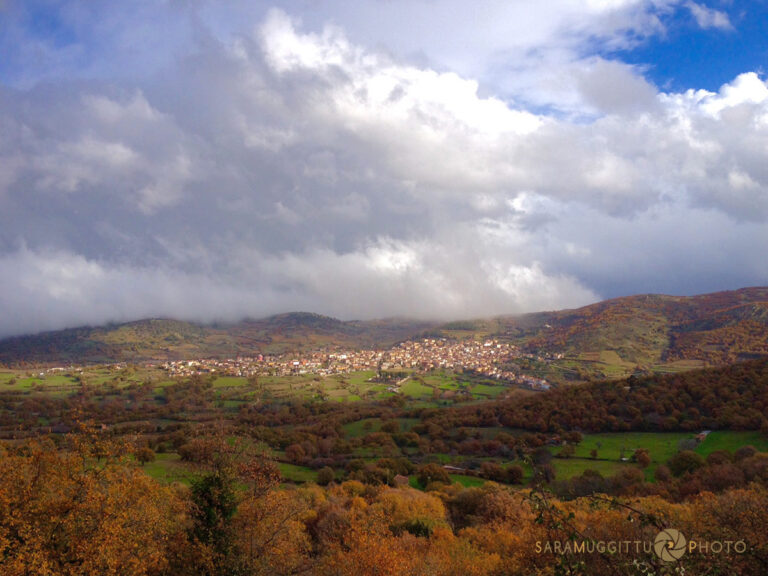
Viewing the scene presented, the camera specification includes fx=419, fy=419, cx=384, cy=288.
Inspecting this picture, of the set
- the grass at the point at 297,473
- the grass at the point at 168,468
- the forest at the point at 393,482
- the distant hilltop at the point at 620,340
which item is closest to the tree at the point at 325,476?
the forest at the point at 393,482

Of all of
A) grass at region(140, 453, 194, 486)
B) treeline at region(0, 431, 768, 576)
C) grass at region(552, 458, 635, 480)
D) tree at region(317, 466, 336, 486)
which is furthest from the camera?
tree at region(317, 466, 336, 486)

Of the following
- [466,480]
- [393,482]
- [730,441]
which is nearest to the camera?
[393,482]

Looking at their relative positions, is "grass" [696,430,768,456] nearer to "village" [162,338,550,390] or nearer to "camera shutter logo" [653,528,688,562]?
"camera shutter logo" [653,528,688,562]

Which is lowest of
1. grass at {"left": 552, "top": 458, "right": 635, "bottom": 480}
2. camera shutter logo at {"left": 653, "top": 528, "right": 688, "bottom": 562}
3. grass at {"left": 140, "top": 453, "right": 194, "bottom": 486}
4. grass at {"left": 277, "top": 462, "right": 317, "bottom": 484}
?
grass at {"left": 277, "top": 462, "right": 317, "bottom": 484}

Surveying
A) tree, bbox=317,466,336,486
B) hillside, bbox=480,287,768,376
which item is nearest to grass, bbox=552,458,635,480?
tree, bbox=317,466,336,486

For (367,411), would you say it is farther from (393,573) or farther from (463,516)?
(393,573)

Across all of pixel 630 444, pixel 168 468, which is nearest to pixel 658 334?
pixel 630 444

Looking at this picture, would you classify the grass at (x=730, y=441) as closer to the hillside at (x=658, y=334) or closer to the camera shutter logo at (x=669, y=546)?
the camera shutter logo at (x=669, y=546)

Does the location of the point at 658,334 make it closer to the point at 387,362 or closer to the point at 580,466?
the point at 387,362
